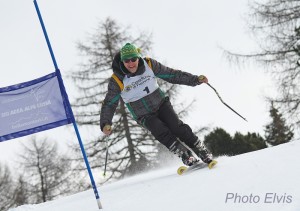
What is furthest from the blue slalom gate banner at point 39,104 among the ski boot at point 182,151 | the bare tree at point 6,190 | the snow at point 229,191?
the bare tree at point 6,190

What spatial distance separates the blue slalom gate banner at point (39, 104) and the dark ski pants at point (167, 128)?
110 centimetres

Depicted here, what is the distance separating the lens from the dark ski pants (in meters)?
4.94

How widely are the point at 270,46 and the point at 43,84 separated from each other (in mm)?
9461

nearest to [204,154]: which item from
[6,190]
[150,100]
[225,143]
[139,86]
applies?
[150,100]

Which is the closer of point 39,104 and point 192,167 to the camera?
point 39,104

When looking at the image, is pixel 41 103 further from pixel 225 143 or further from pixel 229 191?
pixel 225 143

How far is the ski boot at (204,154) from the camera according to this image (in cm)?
449

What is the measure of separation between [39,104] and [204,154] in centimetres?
221

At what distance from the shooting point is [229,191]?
10.1 ft

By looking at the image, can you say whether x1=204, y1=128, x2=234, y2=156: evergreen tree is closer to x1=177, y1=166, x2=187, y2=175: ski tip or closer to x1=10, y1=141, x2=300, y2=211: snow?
x1=177, y1=166, x2=187, y2=175: ski tip

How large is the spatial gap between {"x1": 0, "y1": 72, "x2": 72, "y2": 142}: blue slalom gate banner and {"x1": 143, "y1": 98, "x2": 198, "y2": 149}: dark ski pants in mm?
1100

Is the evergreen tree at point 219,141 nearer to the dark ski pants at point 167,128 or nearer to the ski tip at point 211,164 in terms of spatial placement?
the dark ski pants at point 167,128

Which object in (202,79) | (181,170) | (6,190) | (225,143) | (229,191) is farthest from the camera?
(6,190)

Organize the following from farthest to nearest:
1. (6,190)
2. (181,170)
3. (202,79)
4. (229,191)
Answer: (6,190)
(202,79)
(181,170)
(229,191)
